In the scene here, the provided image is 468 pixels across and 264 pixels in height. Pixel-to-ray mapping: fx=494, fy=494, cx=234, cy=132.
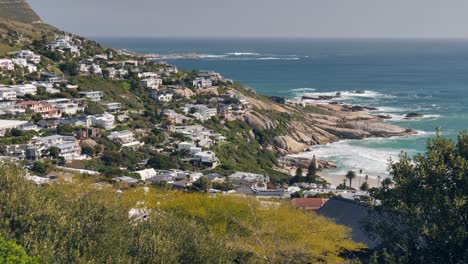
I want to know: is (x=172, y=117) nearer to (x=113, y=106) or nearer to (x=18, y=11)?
(x=113, y=106)

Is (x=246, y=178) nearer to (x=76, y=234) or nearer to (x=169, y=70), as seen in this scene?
(x=76, y=234)

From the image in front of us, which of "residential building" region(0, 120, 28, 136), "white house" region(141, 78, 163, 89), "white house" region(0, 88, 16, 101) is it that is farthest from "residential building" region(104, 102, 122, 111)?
"residential building" region(0, 120, 28, 136)

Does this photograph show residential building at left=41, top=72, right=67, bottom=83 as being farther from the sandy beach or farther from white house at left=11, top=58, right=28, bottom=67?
the sandy beach

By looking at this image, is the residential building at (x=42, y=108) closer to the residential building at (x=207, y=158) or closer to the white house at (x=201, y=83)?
the residential building at (x=207, y=158)

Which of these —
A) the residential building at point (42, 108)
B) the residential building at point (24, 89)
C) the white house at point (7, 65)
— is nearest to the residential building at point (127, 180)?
the residential building at point (42, 108)

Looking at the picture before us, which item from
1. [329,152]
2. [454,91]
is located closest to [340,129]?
[329,152]

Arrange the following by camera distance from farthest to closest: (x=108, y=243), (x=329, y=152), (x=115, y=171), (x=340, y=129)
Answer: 1. (x=340, y=129)
2. (x=329, y=152)
3. (x=115, y=171)
4. (x=108, y=243)

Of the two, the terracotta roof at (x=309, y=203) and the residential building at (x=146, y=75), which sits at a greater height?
the residential building at (x=146, y=75)

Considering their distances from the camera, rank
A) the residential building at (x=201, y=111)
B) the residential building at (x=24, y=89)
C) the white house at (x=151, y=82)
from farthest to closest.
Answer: the white house at (x=151, y=82)
the residential building at (x=201, y=111)
the residential building at (x=24, y=89)
